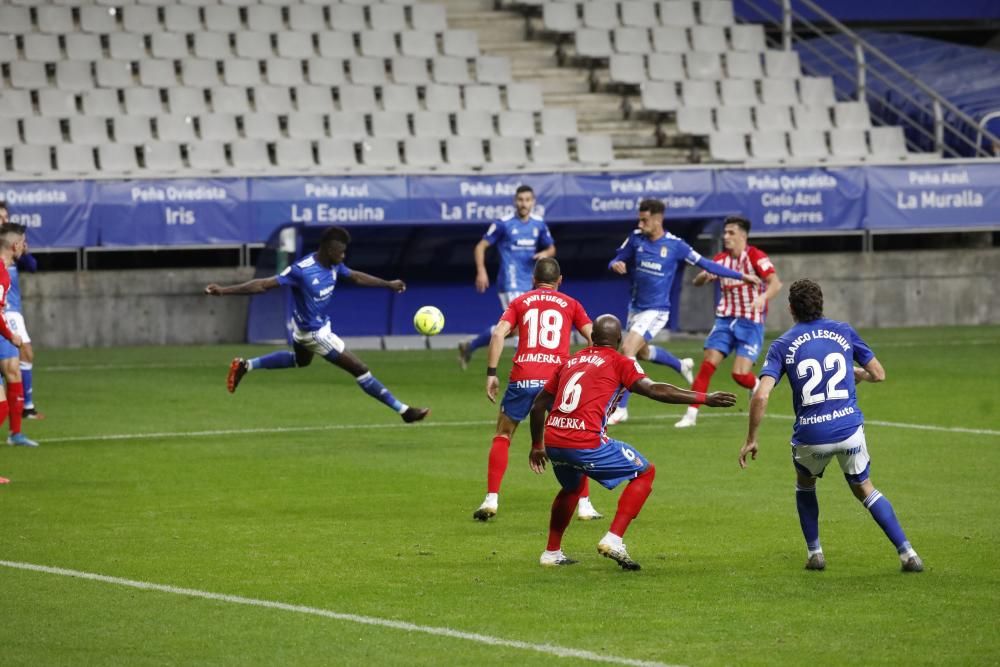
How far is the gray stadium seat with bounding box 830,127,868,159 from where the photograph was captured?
34812 millimetres

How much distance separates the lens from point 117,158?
1210 inches

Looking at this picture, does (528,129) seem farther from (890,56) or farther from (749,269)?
(749,269)

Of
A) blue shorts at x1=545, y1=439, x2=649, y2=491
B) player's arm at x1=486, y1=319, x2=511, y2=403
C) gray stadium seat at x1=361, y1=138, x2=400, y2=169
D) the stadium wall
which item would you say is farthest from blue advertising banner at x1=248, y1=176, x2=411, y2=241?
blue shorts at x1=545, y1=439, x2=649, y2=491

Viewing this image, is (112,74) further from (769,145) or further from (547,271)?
(547,271)

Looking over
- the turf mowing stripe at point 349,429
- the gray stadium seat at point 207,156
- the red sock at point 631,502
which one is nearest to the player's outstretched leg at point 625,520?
the red sock at point 631,502

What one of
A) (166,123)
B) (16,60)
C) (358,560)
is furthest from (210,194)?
(358,560)

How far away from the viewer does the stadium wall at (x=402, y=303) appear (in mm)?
30141

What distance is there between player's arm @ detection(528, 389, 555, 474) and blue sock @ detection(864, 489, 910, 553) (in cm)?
185

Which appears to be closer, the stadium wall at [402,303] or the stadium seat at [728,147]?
the stadium wall at [402,303]

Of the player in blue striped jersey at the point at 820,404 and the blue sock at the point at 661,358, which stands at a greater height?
the player in blue striped jersey at the point at 820,404

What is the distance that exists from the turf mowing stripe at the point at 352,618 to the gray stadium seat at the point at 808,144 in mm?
26248

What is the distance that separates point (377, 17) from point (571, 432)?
999 inches

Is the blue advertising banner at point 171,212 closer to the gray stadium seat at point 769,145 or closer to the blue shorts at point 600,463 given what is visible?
the gray stadium seat at point 769,145

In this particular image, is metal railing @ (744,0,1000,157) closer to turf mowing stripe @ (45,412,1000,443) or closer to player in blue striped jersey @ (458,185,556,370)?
player in blue striped jersey @ (458,185,556,370)
